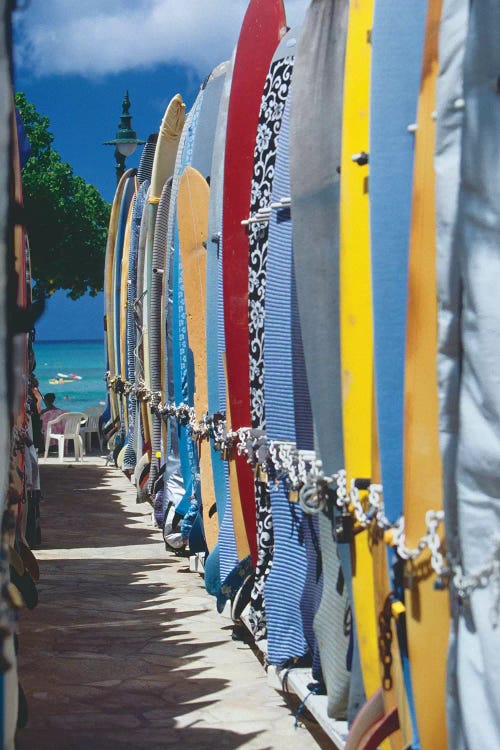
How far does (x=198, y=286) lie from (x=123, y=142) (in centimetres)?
887

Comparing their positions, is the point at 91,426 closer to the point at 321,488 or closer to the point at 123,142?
the point at 123,142

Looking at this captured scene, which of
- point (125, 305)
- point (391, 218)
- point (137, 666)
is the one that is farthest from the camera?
point (125, 305)

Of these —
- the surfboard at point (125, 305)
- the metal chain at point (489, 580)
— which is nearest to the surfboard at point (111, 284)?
the surfboard at point (125, 305)

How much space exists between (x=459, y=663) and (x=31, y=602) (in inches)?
104

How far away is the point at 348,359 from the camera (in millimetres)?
3520

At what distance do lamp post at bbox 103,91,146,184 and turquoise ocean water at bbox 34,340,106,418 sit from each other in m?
25.6

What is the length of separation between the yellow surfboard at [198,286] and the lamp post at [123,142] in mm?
8229

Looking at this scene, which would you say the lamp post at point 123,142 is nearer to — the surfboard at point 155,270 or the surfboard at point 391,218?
the surfboard at point 155,270

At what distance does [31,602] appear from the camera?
15.6 ft

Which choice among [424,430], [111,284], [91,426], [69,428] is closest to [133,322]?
[111,284]

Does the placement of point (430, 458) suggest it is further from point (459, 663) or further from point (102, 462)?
point (102, 462)

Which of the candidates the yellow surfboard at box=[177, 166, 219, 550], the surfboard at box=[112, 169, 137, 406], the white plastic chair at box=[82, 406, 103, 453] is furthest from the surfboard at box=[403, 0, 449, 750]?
the white plastic chair at box=[82, 406, 103, 453]

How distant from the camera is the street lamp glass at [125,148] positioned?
15.2m

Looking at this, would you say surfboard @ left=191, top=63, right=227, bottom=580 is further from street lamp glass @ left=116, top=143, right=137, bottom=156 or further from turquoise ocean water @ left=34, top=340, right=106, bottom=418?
turquoise ocean water @ left=34, top=340, right=106, bottom=418
